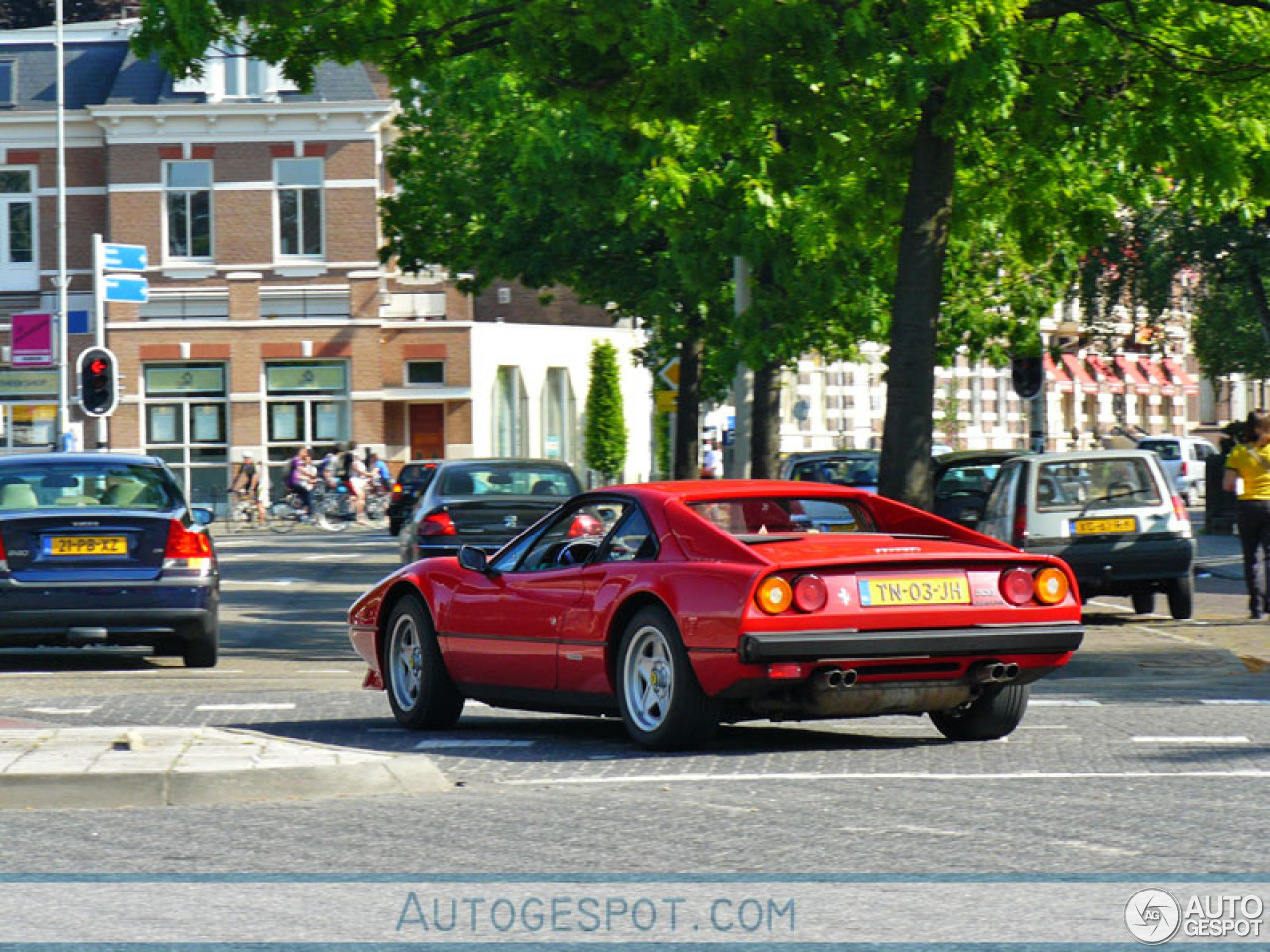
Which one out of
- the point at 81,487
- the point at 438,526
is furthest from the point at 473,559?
the point at 438,526

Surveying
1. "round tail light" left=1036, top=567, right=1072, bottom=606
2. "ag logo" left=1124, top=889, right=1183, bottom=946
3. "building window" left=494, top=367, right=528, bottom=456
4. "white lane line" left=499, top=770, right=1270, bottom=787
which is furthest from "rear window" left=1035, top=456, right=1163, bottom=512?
"building window" left=494, top=367, right=528, bottom=456

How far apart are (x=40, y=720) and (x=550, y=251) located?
21.7m

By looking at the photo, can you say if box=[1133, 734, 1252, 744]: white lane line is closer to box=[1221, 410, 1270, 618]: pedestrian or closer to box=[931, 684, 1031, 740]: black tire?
box=[931, 684, 1031, 740]: black tire

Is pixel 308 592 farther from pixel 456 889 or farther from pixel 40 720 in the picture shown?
pixel 456 889

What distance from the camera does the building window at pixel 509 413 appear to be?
193ft

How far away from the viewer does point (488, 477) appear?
2300 cm

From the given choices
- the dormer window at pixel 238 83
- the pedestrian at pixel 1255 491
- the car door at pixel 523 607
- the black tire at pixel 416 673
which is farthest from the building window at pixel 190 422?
the car door at pixel 523 607

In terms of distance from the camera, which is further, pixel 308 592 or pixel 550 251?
pixel 550 251

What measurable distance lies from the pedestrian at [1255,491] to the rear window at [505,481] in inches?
258

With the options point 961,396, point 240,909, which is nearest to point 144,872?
point 240,909

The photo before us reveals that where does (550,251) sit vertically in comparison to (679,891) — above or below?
above

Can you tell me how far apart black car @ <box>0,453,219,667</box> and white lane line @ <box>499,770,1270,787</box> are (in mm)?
6776

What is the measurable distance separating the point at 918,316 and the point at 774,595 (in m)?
8.81

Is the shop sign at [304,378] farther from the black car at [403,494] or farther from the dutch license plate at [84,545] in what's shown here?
the dutch license plate at [84,545]
